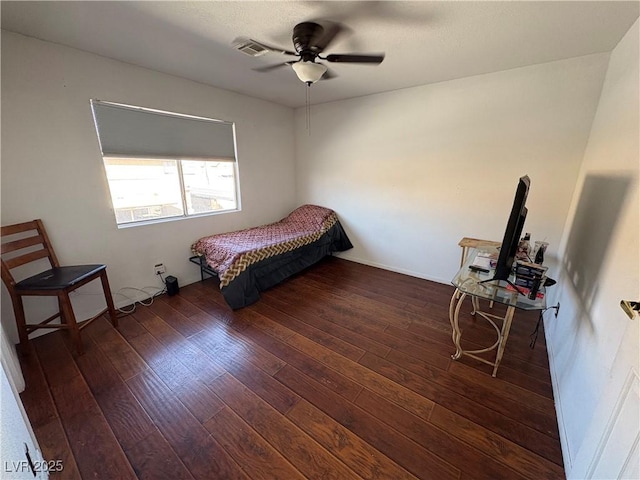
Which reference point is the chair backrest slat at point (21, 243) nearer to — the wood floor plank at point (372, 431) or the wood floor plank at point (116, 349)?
the wood floor plank at point (116, 349)

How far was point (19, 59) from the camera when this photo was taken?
188cm

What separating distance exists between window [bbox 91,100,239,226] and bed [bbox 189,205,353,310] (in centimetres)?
56

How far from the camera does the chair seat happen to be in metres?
1.83

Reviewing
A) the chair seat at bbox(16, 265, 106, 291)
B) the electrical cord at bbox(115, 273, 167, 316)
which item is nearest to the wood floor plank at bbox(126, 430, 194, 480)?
the chair seat at bbox(16, 265, 106, 291)

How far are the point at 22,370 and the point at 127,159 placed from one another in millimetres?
1867

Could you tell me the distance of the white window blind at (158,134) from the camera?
2.36 m

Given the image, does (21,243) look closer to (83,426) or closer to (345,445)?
(83,426)

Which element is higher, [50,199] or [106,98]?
[106,98]

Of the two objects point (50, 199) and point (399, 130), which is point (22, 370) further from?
point (399, 130)

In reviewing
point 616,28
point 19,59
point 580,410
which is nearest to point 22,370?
point 19,59

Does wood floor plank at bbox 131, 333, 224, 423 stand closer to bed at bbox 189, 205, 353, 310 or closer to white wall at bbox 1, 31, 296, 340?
bed at bbox 189, 205, 353, 310

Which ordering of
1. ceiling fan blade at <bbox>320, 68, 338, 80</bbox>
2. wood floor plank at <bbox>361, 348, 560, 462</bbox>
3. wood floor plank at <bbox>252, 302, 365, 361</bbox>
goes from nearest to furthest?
wood floor plank at <bbox>361, 348, 560, 462</bbox> → wood floor plank at <bbox>252, 302, 365, 361</bbox> → ceiling fan blade at <bbox>320, 68, 338, 80</bbox>

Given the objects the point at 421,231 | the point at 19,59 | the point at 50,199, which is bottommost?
the point at 421,231

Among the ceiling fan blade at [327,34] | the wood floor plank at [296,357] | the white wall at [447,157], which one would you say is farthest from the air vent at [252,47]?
the wood floor plank at [296,357]
